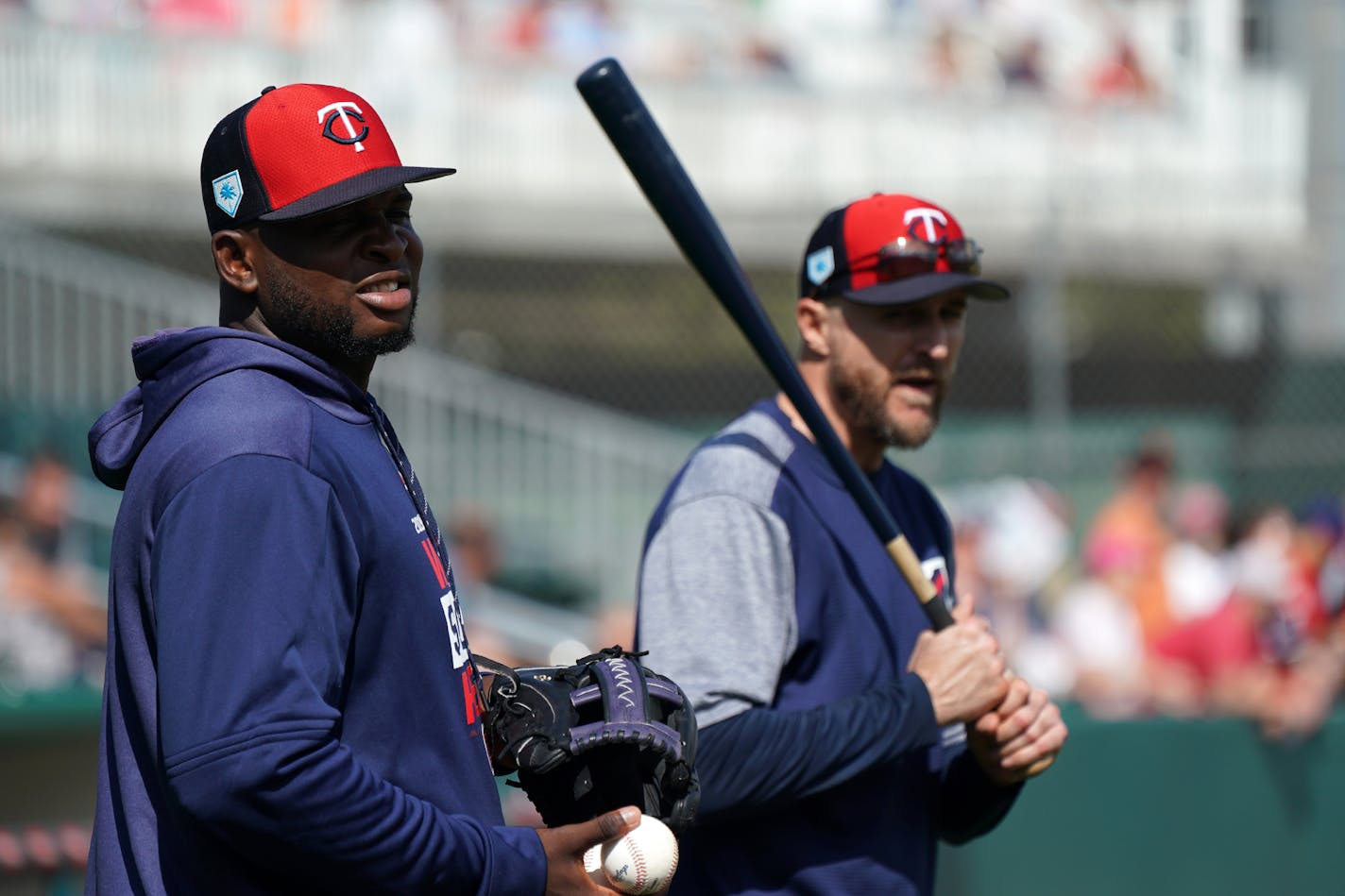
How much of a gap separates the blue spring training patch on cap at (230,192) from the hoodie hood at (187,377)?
14 centimetres

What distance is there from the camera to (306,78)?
11.4m

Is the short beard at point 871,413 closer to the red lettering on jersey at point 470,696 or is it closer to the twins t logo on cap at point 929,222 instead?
the twins t logo on cap at point 929,222

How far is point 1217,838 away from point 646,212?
7449 mm

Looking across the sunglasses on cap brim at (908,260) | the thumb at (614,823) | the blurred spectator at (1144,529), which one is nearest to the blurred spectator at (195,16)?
the blurred spectator at (1144,529)

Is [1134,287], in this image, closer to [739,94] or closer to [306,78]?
[739,94]

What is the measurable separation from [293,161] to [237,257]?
137mm

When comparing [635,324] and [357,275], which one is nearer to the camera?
[357,275]

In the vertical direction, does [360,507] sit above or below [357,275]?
below

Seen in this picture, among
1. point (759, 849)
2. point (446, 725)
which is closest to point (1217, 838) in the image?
point (759, 849)

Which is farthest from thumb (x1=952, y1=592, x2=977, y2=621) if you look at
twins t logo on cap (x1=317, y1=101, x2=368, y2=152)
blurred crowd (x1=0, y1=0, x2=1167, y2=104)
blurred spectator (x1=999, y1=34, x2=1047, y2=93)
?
blurred spectator (x1=999, y1=34, x2=1047, y2=93)

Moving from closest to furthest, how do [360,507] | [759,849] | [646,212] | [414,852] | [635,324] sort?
[414,852] < [360,507] < [759,849] < [646,212] < [635,324]

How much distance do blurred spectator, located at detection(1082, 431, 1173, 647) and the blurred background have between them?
3 cm

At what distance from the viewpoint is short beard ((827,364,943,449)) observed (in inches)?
119

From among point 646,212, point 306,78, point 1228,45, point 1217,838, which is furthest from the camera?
point 1228,45
